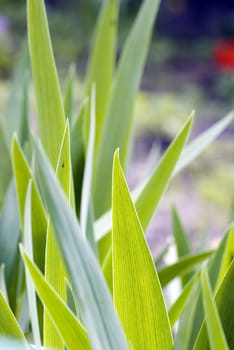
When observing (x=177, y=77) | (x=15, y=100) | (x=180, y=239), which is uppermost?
(x=15, y=100)

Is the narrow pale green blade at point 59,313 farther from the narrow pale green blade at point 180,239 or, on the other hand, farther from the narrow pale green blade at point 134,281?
the narrow pale green blade at point 180,239

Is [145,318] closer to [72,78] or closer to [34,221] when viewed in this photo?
[34,221]

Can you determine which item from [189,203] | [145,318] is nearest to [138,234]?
[145,318]

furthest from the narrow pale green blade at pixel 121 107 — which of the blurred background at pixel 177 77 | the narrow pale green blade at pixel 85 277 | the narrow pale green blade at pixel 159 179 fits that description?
the blurred background at pixel 177 77

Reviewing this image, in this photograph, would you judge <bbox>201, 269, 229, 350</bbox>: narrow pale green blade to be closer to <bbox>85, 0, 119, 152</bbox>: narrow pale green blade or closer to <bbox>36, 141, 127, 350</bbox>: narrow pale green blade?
<bbox>36, 141, 127, 350</bbox>: narrow pale green blade

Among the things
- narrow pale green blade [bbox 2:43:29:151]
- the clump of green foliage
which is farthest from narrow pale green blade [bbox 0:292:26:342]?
narrow pale green blade [bbox 2:43:29:151]

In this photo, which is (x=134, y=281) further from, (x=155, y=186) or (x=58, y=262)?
(x=155, y=186)

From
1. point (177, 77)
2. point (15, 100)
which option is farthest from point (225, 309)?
point (177, 77)
